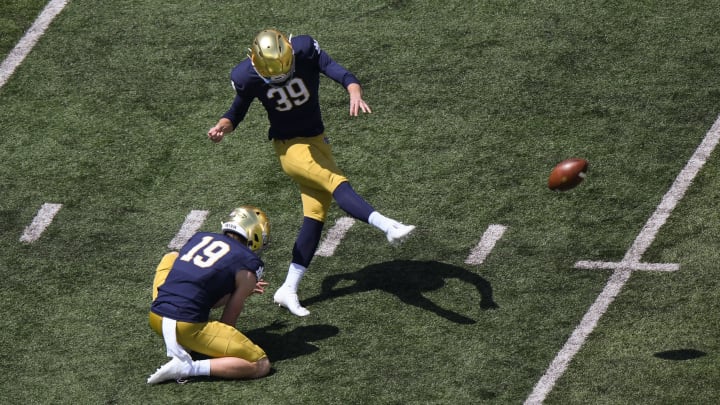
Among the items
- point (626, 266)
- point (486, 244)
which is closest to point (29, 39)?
point (486, 244)

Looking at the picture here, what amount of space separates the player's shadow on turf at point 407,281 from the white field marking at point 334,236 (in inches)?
14.8

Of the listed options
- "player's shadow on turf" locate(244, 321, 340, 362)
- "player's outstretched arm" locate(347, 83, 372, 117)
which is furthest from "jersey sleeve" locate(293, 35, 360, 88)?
"player's shadow on turf" locate(244, 321, 340, 362)

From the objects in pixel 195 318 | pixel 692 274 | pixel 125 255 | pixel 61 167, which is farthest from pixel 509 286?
pixel 61 167

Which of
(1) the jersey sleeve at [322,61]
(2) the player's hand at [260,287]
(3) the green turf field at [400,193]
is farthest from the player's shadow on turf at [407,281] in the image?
(1) the jersey sleeve at [322,61]

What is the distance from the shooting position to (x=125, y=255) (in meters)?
10.7

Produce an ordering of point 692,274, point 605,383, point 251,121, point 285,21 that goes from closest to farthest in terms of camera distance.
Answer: point 605,383
point 692,274
point 251,121
point 285,21

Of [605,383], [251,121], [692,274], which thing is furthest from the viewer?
[251,121]

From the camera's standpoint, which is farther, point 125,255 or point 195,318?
point 125,255

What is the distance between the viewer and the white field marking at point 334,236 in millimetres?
10528

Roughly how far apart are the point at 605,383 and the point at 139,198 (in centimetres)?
458

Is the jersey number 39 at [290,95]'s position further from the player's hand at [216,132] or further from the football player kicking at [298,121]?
the player's hand at [216,132]

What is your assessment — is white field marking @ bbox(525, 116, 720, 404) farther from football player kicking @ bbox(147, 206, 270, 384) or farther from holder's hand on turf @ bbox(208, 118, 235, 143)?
holder's hand on turf @ bbox(208, 118, 235, 143)

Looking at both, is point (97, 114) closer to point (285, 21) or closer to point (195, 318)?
point (285, 21)

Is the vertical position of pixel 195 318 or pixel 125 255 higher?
pixel 195 318
